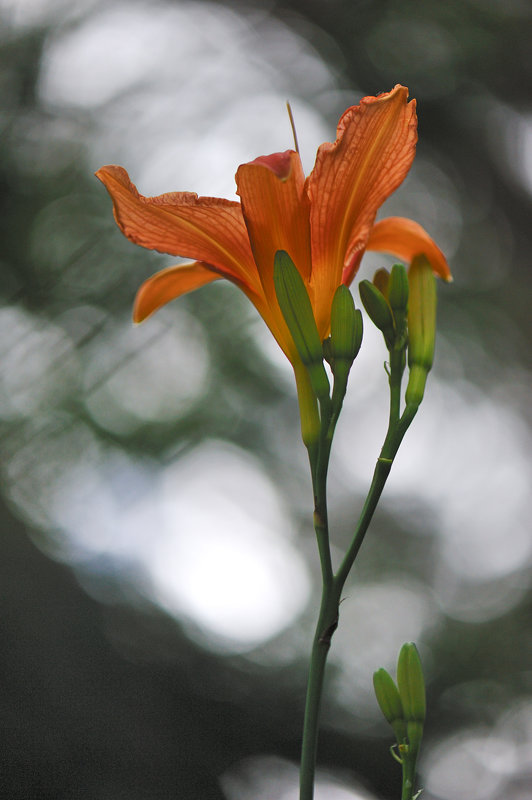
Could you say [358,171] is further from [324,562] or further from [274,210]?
[324,562]

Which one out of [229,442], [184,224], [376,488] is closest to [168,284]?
[184,224]

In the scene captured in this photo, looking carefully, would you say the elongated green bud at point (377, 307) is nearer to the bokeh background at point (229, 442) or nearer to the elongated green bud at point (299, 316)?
the elongated green bud at point (299, 316)

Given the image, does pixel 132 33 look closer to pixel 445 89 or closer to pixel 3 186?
pixel 3 186

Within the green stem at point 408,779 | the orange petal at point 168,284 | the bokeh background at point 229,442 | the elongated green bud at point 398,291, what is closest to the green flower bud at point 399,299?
the elongated green bud at point 398,291

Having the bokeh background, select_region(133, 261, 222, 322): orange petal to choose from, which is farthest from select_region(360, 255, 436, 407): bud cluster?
the bokeh background

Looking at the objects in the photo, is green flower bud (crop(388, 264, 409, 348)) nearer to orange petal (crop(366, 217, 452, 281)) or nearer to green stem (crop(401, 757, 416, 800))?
orange petal (crop(366, 217, 452, 281))
